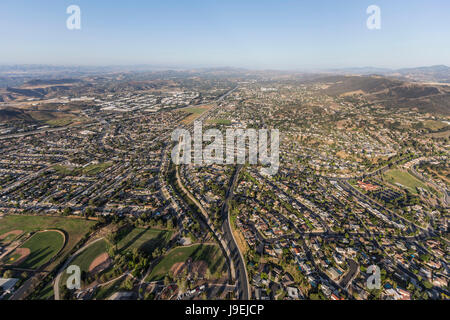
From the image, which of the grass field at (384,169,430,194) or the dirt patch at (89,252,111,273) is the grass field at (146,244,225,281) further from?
the grass field at (384,169,430,194)

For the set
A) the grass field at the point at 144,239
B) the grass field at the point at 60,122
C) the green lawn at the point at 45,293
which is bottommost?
the green lawn at the point at 45,293

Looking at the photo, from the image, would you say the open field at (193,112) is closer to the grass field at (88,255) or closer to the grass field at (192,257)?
the grass field at (88,255)

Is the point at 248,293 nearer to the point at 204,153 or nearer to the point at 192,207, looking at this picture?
the point at 192,207

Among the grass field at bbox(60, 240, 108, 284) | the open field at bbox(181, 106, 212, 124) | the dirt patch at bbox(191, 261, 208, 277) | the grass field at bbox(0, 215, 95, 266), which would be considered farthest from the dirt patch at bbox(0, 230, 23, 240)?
the open field at bbox(181, 106, 212, 124)

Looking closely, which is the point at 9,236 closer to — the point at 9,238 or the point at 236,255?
A: the point at 9,238

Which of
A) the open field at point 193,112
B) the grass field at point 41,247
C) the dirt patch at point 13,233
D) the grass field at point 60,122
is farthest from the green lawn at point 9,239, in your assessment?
the grass field at point 60,122

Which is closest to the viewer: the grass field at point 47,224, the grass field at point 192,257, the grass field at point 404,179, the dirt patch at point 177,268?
the dirt patch at point 177,268

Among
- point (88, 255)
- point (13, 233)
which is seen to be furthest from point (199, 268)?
point (13, 233)
